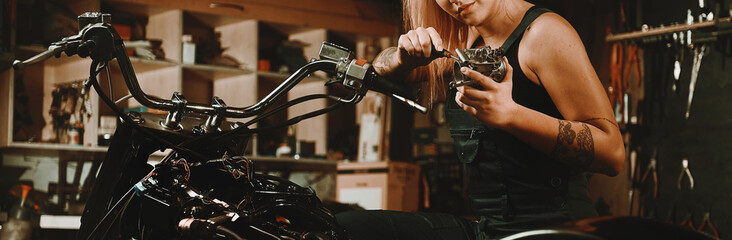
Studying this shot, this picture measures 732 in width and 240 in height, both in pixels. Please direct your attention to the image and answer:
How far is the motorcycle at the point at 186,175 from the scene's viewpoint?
101cm

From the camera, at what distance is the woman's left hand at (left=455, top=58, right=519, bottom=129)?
99 cm

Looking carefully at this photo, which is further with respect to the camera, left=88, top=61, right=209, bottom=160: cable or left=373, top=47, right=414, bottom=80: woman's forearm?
left=373, top=47, right=414, bottom=80: woman's forearm

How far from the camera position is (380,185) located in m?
4.97

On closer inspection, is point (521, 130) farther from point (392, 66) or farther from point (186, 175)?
point (186, 175)

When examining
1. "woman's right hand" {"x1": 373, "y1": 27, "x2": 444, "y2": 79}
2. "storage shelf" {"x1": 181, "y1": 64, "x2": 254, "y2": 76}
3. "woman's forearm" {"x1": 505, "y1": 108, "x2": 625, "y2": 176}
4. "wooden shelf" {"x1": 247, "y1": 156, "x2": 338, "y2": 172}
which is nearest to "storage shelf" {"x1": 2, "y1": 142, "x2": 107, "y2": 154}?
"storage shelf" {"x1": 181, "y1": 64, "x2": 254, "y2": 76}

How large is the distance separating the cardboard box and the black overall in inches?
139

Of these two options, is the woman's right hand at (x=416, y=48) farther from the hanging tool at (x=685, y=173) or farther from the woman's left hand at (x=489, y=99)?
the hanging tool at (x=685, y=173)

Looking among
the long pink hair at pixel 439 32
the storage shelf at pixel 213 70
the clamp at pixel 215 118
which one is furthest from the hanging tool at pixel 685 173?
the clamp at pixel 215 118

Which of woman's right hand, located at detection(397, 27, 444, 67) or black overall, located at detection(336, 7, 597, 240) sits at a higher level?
woman's right hand, located at detection(397, 27, 444, 67)

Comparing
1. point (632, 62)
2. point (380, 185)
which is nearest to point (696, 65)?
point (632, 62)

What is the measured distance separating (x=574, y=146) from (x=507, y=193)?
0.69 ft

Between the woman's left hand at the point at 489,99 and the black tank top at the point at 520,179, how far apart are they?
278 millimetres

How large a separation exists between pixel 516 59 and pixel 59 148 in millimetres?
3669

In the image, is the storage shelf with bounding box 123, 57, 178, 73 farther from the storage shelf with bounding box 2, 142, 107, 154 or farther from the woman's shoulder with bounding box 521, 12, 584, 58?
the woman's shoulder with bounding box 521, 12, 584, 58
